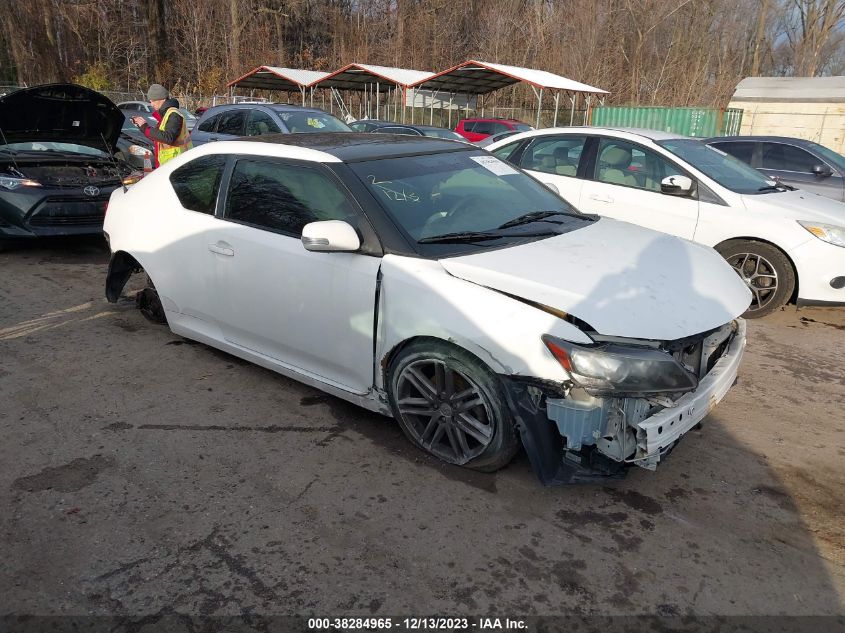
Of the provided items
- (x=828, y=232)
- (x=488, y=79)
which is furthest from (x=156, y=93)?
(x=488, y=79)

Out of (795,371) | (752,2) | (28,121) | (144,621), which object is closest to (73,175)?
(28,121)

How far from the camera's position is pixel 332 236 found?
128 inches

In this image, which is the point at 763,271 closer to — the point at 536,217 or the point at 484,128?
the point at 536,217

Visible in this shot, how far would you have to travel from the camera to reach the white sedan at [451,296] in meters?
2.77

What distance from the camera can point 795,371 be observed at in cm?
469

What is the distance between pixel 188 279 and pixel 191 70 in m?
38.0

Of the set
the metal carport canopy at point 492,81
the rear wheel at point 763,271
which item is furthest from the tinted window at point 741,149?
the metal carport canopy at point 492,81

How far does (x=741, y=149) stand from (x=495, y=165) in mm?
6997

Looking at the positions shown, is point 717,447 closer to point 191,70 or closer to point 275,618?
point 275,618

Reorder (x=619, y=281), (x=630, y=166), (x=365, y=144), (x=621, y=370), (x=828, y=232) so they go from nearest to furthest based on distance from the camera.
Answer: (x=621, y=370)
(x=619, y=281)
(x=365, y=144)
(x=828, y=232)
(x=630, y=166)

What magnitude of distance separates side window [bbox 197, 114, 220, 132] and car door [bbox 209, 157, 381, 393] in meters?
8.59

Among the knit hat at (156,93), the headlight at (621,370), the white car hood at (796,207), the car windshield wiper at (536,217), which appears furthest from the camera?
the knit hat at (156,93)

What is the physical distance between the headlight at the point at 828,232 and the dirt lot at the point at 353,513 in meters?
1.60

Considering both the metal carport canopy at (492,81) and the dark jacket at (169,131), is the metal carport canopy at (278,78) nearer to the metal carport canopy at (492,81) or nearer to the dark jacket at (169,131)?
the metal carport canopy at (492,81)
